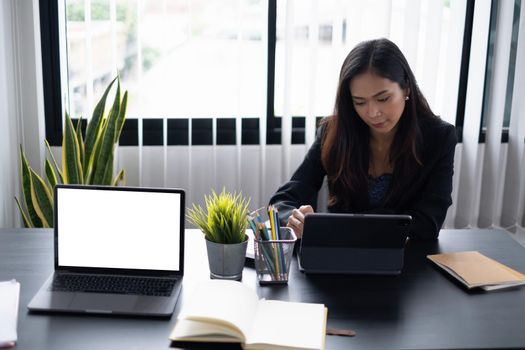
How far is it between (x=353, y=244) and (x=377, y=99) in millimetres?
623

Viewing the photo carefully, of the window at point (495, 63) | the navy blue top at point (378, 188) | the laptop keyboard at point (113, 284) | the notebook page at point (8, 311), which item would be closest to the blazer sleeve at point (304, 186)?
the navy blue top at point (378, 188)

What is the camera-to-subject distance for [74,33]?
284 cm

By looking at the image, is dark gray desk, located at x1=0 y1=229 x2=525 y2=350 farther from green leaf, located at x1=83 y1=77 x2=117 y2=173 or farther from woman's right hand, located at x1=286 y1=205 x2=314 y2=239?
green leaf, located at x1=83 y1=77 x2=117 y2=173

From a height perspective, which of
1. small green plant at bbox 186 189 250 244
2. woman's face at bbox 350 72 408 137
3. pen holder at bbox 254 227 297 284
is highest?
woman's face at bbox 350 72 408 137

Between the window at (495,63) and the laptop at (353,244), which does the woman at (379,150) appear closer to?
the laptop at (353,244)

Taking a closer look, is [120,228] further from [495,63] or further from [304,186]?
[495,63]

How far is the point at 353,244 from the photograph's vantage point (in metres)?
1.46

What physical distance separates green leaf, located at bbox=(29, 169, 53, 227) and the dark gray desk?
0.97 metres

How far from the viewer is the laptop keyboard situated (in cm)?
134

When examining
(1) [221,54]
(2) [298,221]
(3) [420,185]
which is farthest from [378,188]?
(1) [221,54]

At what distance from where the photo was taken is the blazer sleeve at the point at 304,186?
1978mm

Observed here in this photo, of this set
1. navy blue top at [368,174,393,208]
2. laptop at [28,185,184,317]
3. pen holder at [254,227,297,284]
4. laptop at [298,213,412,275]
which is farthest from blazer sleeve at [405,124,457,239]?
laptop at [28,185,184,317]

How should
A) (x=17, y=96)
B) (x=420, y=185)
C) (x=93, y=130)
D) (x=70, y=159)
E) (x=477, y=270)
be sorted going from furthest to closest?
(x=17, y=96) < (x=93, y=130) < (x=70, y=159) < (x=420, y=185) < (x=477, y=270)

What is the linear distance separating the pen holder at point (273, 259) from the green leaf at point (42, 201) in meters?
1.49
